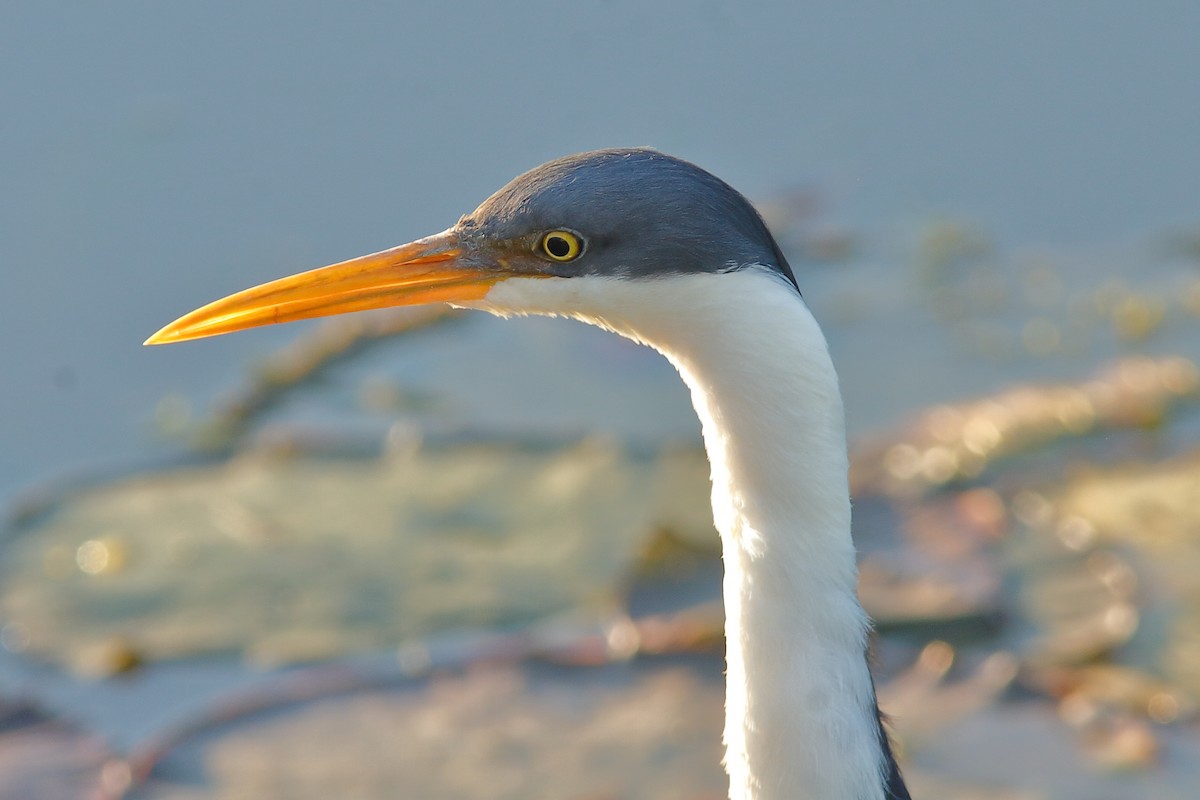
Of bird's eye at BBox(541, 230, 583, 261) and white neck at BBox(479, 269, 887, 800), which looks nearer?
white neck at BBox(479, 269, 887, 800)

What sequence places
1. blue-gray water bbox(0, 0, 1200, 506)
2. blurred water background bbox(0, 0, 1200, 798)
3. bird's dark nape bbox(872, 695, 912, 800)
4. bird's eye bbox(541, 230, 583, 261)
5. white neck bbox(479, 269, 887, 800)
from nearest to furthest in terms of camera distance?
white neck bbox(479, 269, 887, 800) → bird's eye bbox(541, 230, 583, 261) → bird's dark nape bbox(872, 695, 912, 800) → blurred water background bbox(0, 0, 1200, 798) → blue-gray water bbox(0, 0, 1200, 506)

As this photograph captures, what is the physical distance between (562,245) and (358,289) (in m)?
0.40

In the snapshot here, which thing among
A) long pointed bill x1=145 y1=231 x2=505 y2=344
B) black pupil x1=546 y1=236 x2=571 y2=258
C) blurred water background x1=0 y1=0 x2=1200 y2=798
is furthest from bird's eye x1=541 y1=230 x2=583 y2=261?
blurred water background x1=0 y1=0 x2=1200 y2=798

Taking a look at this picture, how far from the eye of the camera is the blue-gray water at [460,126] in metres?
5.00

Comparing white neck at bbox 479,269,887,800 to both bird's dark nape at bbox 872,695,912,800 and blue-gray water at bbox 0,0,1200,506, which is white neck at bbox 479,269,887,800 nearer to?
bird's dark nape at bbox 872,695,912,800

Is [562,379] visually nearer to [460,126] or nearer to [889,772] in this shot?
[460,126]

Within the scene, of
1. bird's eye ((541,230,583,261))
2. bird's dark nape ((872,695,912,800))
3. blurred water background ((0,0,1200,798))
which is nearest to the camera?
bird's eye ((541,230,583,261))

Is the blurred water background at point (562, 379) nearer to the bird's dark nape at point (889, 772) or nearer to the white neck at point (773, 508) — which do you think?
the bird's dark nape at point (889, 772)

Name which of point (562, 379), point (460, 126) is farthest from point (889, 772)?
point (460, 126)

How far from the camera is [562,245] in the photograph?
2340mm

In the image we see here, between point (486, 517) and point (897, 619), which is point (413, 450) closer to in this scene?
point (486, 517)

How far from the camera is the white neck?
2209 mm

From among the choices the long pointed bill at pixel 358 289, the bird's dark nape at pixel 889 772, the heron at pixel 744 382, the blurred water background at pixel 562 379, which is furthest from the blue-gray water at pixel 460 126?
the bird's dark nape at pixel 889 772

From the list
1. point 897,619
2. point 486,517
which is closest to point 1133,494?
point 897,619
